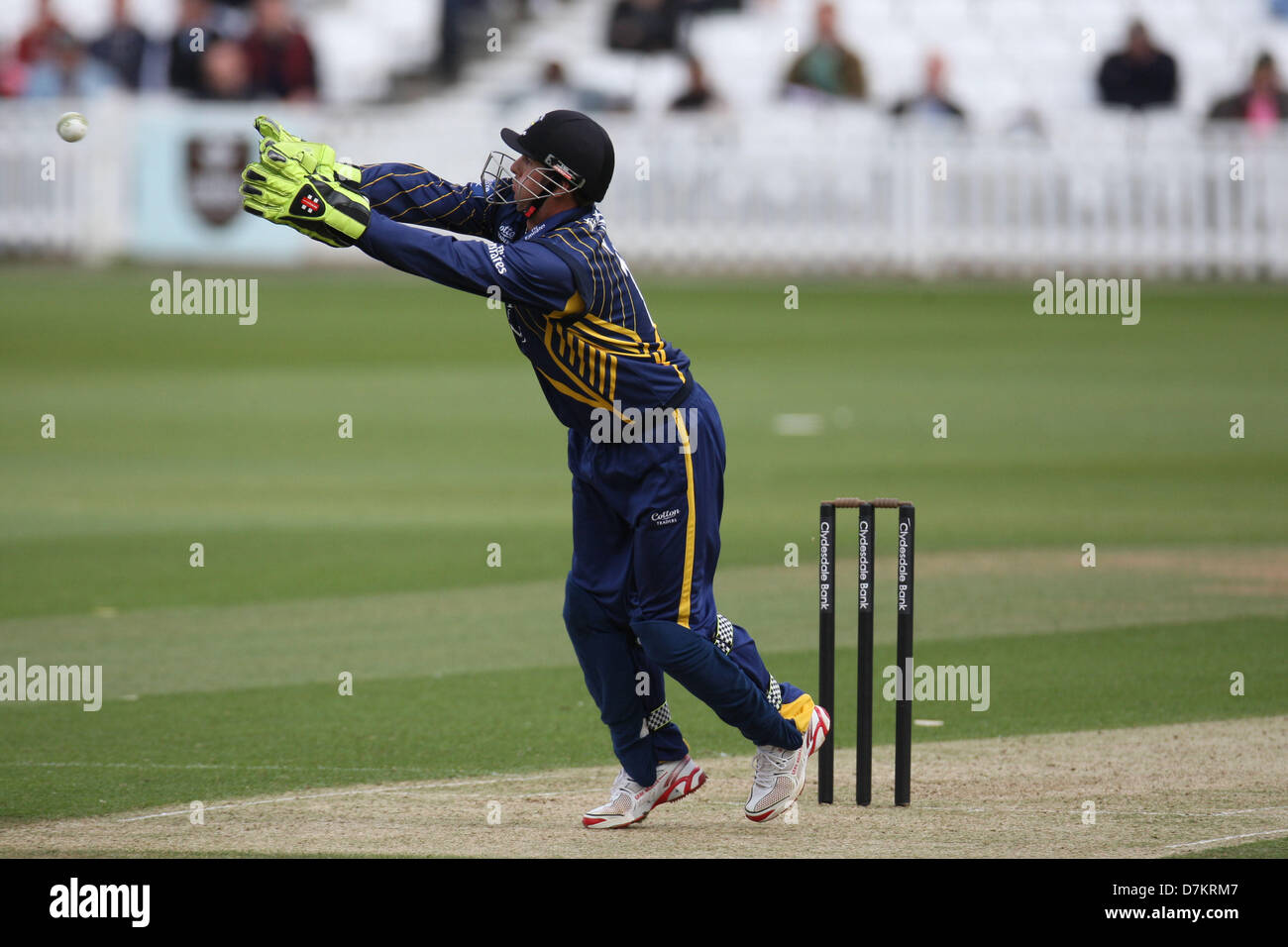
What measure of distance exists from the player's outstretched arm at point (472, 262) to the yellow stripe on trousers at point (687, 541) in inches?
25.8

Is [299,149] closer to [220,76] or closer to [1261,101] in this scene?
[220,76]

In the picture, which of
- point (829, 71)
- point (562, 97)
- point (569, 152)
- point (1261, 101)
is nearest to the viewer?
point (569, 152)

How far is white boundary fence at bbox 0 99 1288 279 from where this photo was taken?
2206 centimetres

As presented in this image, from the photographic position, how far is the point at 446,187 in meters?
6.57

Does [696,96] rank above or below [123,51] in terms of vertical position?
below

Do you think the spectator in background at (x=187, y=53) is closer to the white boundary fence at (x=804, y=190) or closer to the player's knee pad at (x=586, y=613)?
the white boundary fence at (x=804, y=190)

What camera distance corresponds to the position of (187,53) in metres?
22.8

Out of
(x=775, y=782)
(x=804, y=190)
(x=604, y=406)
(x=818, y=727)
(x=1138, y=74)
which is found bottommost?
(x=775, y=782)

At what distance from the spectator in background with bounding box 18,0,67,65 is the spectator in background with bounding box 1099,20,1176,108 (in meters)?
12.9

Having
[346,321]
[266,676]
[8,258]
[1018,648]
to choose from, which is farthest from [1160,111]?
[266,676]

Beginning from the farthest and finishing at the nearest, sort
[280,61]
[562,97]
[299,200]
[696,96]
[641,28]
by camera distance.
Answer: [641,28], [280,61], [562,97], [696,96], [299,200]

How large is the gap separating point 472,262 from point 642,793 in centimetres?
188

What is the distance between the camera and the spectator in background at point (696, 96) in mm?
22969

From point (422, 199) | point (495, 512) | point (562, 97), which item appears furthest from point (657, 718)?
point (562, 97)
